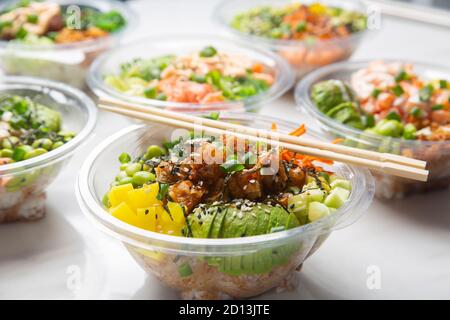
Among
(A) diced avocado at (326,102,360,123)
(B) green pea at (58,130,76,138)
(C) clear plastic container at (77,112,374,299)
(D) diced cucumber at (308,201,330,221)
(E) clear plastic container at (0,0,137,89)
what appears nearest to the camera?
(C) clear plastic container at (77,112,374,299)

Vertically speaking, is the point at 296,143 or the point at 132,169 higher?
the point at 296,143

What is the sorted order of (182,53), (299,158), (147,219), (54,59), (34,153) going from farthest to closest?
(182,53) < (54,59) < (34,153) < (299,158) < (147,219)

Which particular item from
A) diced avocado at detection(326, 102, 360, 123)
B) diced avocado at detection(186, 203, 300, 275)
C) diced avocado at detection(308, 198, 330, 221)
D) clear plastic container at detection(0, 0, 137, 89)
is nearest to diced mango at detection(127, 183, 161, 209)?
diced avocado at detection(186, 203, 300, 275)

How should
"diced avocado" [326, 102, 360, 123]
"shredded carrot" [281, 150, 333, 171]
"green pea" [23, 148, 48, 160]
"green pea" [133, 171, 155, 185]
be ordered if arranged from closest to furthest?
1. "green pea" [133, 171, 155, 185]
2. "shredded carrot" [281, 150, 333, 171]
3. "green pea" [23, 148, 48, 160]
4. "diced avocado" [326, 102, 360, 123]

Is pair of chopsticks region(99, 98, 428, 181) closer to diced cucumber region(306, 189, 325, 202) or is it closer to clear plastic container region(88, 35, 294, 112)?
diced cucumber region(306, 189, 325, 202)

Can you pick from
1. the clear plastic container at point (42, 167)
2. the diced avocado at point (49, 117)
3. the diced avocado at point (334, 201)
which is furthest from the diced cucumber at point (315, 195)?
the diced avocado at point (49, 117)

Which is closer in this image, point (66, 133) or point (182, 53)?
point (66, 133)

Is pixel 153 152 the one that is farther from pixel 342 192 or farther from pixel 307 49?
pixel 307 49

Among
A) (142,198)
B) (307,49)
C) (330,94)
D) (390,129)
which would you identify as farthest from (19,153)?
(307,49)
